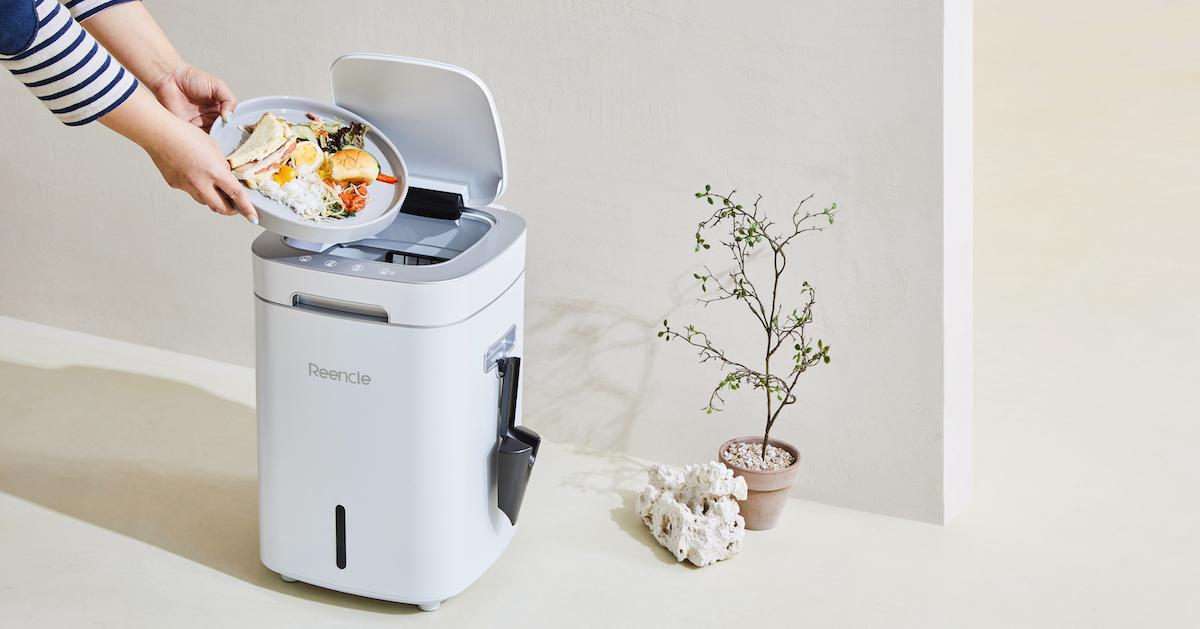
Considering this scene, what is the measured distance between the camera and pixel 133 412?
255cm

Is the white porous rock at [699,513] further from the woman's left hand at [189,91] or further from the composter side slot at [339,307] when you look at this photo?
the woman's left hand at [189,91]

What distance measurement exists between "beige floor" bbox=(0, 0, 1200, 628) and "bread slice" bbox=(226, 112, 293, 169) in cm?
71

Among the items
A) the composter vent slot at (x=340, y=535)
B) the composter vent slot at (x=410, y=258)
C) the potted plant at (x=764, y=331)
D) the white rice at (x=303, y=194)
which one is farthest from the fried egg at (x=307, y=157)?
the potted plant at (x=764, y=331)

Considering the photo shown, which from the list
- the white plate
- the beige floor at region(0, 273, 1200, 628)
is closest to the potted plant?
the beige floor at region(0, 273, 1200, 628)

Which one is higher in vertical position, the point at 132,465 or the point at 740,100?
the point at 740,100

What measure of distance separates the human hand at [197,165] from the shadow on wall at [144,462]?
0.68 meters

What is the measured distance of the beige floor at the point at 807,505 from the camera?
6.34 ft

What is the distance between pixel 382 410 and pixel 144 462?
2.71ft

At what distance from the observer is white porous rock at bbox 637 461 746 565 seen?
80.4 inches

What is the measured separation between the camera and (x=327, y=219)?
1.75 metres

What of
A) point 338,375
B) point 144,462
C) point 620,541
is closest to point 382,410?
point 338,375
